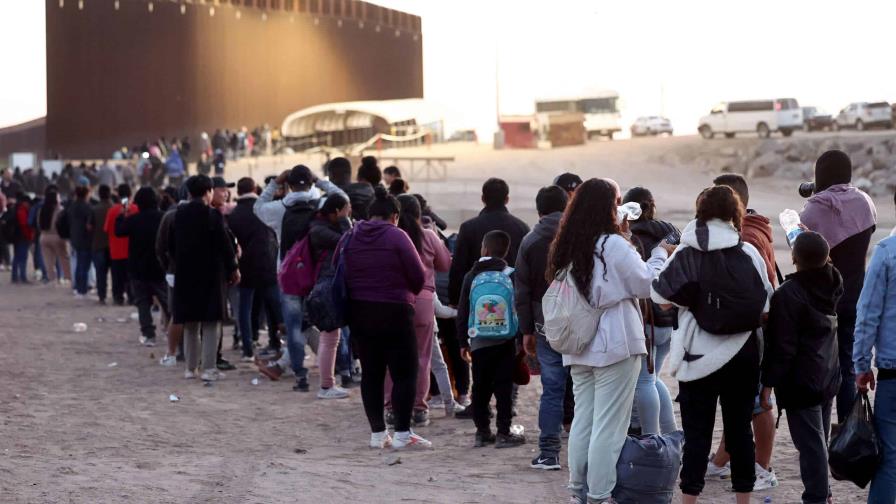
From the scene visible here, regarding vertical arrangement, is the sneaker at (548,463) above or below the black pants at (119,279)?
below

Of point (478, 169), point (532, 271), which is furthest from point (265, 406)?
point (478, 169)

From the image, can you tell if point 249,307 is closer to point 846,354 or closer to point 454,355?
point 454,355

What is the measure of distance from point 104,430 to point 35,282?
14.0 metres

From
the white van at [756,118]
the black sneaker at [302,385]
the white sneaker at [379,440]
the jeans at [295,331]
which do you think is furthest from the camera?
the white van at [756,118]

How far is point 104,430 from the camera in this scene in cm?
909

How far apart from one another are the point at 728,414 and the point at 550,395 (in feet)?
4.88

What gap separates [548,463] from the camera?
7469 mm

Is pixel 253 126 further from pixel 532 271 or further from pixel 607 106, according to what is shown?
pixel 532 271

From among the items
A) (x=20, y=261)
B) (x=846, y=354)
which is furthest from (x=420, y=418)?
(x=20, y=261)

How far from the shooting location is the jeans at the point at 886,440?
5.61m

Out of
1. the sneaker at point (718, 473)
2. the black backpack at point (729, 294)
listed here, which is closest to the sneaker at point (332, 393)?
the sneaker at point (718, 473)

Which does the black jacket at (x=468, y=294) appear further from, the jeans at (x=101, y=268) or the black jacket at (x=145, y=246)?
the jeans at (x=101, y=268)

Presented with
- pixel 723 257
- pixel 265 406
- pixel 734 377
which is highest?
pixel 723 257

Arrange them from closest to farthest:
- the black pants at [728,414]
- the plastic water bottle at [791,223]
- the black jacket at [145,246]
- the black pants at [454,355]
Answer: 1. the black pants at [728,414]
2. the plastic water bottle at [791,223]
3. the black pants at [454,355]
4. the black jacket at [145,246]
